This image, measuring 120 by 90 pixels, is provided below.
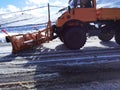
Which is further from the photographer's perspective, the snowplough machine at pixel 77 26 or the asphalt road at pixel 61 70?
the snowplough machine at pixel 77 26

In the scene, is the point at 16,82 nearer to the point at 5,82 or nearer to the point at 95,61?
the point at 5,82

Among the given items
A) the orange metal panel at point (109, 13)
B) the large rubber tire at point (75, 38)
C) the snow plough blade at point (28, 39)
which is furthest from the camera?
the orange metal panel at point (109, 13)

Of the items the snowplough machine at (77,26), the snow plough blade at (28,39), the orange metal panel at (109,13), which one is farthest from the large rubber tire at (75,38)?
the orange metal panel at (109,13)

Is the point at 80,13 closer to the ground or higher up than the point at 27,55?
higher up

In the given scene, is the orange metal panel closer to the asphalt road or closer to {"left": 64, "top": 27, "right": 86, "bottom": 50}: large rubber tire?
{"left": 64, "top": 27, "right": 86, "bottom": 50}: large rubber tire

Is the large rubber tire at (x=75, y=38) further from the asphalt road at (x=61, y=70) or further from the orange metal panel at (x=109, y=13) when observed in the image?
the orange metal panel at (x=109, y=13)

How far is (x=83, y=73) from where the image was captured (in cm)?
914

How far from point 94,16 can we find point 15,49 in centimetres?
360

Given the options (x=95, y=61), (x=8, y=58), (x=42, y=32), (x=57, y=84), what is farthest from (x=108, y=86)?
(x=42, y=32)

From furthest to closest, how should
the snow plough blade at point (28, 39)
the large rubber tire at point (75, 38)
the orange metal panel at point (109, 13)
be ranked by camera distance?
the orange metal panel at point (109, 13)
the large rubber tire at point (75, 38)
the snow plough blade at point (28, 39)

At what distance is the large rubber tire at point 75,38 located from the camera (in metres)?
13.7

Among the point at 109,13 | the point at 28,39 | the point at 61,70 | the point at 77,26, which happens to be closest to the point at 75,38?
the point at 77,26

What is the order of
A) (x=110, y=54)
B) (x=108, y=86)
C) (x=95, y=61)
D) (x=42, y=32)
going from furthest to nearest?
(x=42, y=32)
(x=110, y=54)
(x=95, y=61)
(x=108, y=86)

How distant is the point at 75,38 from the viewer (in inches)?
540
